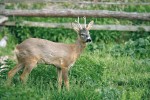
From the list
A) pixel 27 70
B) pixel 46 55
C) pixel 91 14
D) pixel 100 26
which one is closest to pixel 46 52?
pixel 46 55

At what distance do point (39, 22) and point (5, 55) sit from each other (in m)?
1.78

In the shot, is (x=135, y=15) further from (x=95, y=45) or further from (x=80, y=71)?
(x=80, y=71)

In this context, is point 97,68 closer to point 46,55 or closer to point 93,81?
point 93,81

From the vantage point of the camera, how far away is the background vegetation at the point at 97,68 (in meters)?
9.26

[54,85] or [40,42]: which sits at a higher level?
[40,42]

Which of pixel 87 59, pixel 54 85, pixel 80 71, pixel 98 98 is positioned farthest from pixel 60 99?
pixel 87 59

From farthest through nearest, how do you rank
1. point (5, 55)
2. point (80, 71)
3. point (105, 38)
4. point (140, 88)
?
point (105, 38) → point (5, 55) → point (80, 71) → point (140, 88)

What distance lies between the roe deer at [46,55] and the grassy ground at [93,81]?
0.74ft

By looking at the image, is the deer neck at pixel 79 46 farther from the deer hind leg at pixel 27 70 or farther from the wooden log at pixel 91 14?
the wooden log at pixel 91 14

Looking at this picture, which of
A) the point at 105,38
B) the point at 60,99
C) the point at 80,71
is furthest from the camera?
the point at 105,38

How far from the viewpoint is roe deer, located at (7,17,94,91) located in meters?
10.2

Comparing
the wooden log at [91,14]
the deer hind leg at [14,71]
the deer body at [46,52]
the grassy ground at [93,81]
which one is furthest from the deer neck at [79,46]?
the wooden log at [91,14]

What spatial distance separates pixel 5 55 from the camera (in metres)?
14.1

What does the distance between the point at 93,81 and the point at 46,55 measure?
3.78 feet
